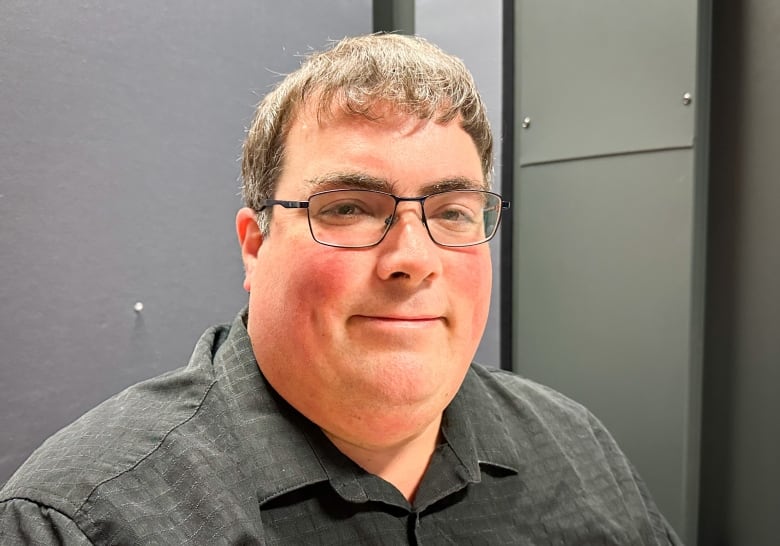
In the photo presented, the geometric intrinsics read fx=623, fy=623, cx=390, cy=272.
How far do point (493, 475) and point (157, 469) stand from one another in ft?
1.39

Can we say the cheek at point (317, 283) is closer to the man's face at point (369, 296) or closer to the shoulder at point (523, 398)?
the man's face at point (369, 296)

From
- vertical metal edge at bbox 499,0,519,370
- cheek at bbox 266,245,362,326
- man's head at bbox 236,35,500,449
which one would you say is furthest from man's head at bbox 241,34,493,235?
vertical metal edge at bbox 499,0,519,370

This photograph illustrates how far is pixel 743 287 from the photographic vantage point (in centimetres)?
109

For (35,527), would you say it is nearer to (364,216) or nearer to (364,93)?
(364,216)

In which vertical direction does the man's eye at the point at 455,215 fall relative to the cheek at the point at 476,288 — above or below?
above

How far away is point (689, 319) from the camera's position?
1139 mm

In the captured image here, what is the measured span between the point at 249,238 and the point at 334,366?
223 millimetres

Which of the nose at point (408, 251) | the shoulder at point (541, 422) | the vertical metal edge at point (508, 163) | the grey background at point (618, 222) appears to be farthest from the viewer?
the vertical metal edge at point (508, 163)

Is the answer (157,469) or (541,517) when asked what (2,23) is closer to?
(157,469)

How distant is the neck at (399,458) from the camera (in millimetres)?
727

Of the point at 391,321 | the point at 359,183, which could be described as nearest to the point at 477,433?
the point at 391,321

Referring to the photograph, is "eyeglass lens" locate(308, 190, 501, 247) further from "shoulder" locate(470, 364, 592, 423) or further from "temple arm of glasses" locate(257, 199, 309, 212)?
"shoulder" locate(470, 364, 592, 423)

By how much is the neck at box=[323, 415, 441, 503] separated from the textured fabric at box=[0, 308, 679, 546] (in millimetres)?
16

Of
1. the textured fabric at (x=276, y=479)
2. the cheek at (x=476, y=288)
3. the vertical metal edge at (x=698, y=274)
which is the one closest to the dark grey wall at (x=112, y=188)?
the textured fabric at (x=276, y=479)
